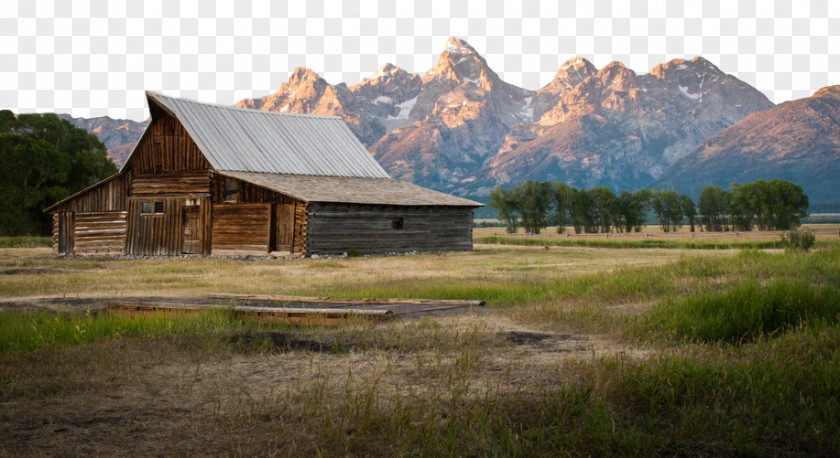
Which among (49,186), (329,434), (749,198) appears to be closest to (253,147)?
(49,186)

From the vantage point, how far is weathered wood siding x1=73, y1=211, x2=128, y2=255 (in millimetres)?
35562

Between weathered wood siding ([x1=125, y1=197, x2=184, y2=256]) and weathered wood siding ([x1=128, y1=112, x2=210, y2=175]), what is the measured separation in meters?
1.71

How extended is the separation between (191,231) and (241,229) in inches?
131

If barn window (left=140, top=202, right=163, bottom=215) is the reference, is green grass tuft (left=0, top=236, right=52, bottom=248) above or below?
below

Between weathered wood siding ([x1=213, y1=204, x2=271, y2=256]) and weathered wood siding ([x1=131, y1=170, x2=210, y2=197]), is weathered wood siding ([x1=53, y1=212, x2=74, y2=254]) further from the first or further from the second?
weathered wood siding ([x1=213, y1=204, x2=271, y2=256])

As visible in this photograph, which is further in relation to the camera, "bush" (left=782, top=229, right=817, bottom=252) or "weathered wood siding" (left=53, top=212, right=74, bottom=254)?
"weathered wood siding" (left=53, top=212, right=74, bottom=254)

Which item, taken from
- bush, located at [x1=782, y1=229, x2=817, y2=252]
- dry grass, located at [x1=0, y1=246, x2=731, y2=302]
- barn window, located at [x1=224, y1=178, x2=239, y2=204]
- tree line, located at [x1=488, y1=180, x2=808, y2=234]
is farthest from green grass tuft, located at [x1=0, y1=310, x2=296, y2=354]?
tree line, located at [x1=488, y1=180, x2=808, y2=234]

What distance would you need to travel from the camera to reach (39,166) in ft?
172

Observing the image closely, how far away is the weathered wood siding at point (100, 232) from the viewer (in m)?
35.6

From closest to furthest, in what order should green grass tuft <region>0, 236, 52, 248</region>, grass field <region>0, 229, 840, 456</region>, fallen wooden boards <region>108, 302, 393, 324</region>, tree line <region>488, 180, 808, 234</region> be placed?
grass field <region>0, 229, 840, 456</region>
fallen wooden boards <region>108, 302, 393, 324</region>
green grass tuft <region>0, 236, 52, 248</region>
tree line <region>488, 180, 808, 234</region>

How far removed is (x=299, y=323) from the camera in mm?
10789

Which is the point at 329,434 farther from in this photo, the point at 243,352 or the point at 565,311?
the point at 565,311

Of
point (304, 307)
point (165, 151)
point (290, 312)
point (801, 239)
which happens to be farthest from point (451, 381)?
point (165, 151)

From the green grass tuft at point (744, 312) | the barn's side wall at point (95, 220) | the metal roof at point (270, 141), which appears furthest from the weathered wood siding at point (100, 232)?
the green grass tuft at point (744, 312)
